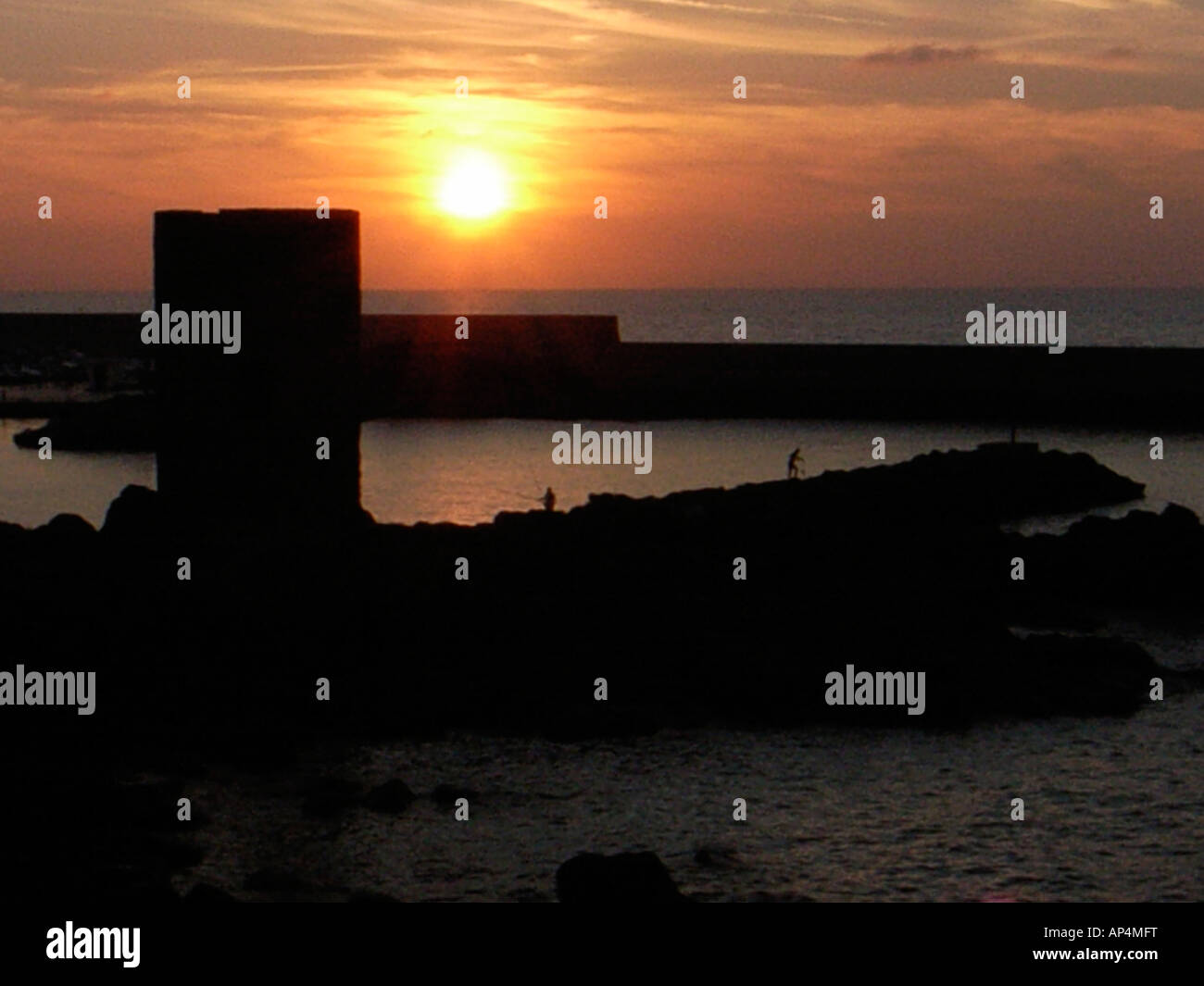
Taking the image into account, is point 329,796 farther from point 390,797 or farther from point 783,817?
point 783,817

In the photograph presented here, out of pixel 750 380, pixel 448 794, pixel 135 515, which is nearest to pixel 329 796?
pixel 448 794

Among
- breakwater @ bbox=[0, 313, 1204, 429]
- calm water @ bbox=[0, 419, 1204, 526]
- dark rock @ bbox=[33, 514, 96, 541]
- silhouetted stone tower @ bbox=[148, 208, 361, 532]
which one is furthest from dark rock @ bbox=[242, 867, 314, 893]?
breakwater @ bbox=[0, 313, 1204, 429]

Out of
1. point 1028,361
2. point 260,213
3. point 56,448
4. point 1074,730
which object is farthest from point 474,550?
point 1028,361

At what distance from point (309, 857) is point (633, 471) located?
28435mm

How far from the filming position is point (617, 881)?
11.2 meters

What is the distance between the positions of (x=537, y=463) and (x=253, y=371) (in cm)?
2583

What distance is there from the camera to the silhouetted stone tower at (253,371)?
19.2 metres

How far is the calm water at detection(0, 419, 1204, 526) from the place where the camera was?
3675 centimetres

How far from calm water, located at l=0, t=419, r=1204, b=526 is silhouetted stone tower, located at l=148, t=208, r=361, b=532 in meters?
12.8

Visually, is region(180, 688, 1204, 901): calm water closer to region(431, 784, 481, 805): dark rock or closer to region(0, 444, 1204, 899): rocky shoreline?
region(431, 784, 481, 805): dark rock

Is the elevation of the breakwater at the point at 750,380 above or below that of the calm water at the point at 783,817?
above

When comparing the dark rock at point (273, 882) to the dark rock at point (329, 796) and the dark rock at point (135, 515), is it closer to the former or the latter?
the dark rock at point (329, 796)

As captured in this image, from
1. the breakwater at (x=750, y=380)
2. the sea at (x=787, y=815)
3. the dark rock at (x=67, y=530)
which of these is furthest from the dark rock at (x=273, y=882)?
the breakwater at (x=750, y=380)

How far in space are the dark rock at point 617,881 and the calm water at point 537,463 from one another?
835 inches
